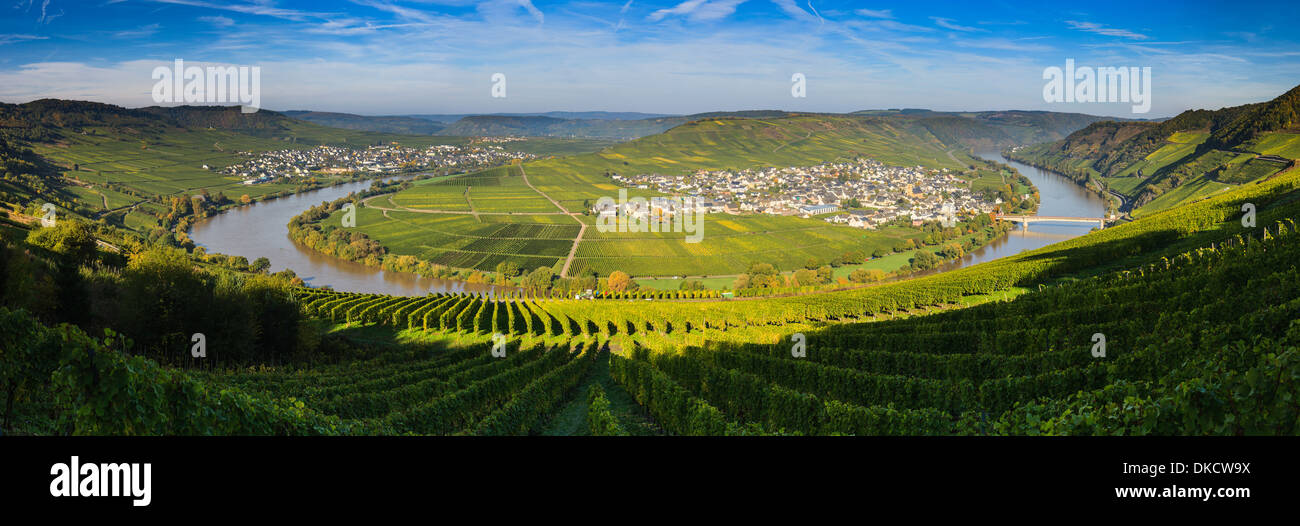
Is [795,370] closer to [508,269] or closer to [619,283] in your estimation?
[619,283]

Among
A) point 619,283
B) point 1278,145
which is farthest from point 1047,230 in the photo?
point 619,283

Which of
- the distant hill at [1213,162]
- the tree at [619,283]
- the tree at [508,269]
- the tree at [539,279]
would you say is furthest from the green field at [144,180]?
the distant hill at [1213,162]

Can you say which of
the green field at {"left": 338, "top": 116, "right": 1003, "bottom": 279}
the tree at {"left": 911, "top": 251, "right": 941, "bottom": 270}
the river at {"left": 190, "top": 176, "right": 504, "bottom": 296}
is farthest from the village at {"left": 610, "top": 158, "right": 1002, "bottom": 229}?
the river at {"left": 190, "top": 176, "right": 504, "bottom": 296}

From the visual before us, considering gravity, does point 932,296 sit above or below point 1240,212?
below

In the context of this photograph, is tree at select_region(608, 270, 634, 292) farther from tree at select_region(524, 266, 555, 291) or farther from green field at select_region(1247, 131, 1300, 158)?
green field at select_region(1247, 131, 1300, 158)

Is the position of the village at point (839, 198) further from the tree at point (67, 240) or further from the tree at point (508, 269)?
the tree at point (67, 240)
